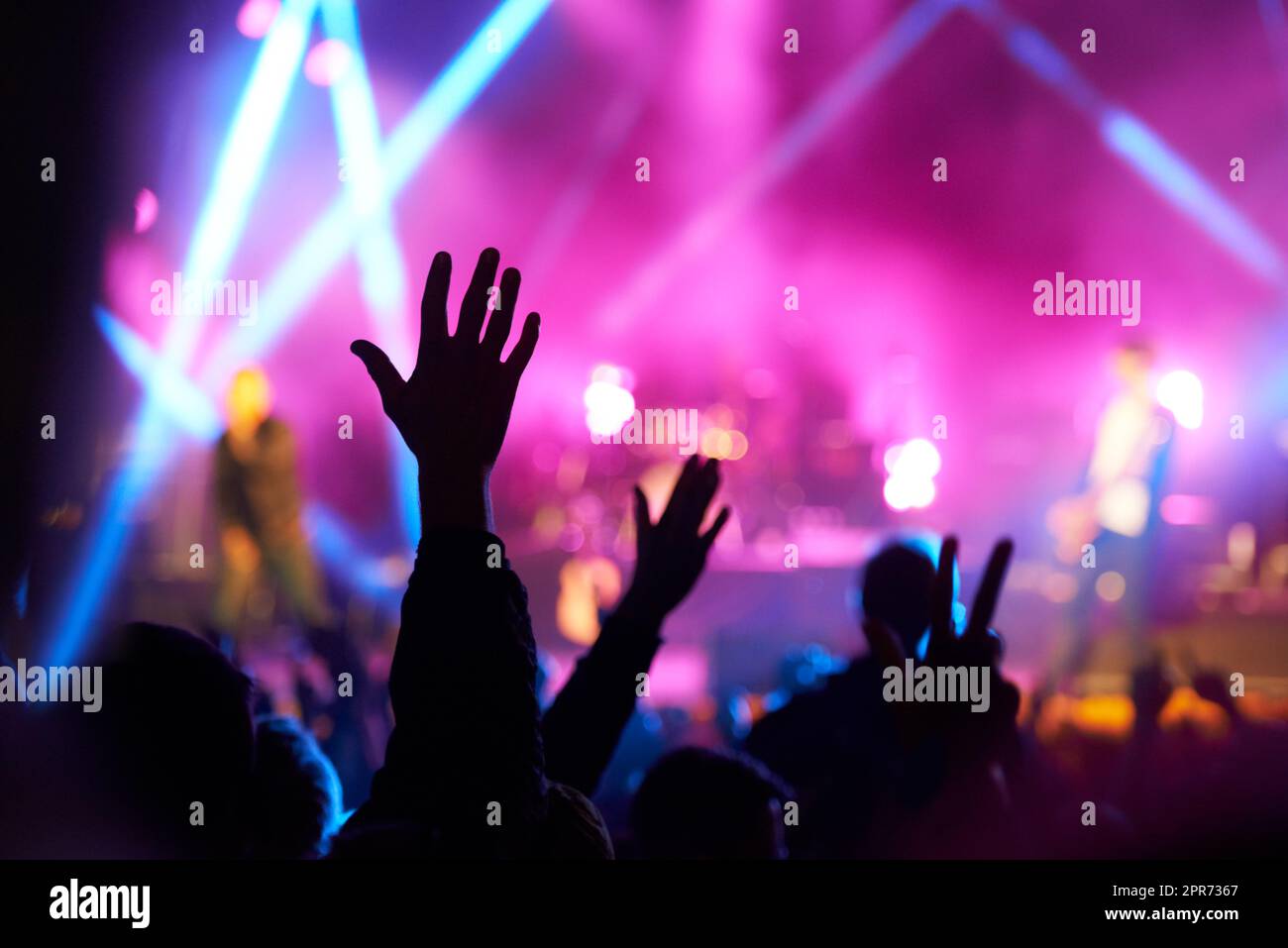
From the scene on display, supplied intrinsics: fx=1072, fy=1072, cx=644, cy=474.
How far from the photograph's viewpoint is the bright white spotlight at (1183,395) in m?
8.09

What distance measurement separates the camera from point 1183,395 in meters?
8.27

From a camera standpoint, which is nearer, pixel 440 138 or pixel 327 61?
pixel 327 61

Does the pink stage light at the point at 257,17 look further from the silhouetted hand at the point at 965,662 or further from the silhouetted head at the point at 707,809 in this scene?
the silhouetted hand at the point at 965,662

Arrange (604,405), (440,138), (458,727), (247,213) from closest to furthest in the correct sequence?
(458,727) < (247,213) < (440,138) < (604,405)

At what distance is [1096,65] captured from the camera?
7.18 meters

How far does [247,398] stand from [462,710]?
6.47m

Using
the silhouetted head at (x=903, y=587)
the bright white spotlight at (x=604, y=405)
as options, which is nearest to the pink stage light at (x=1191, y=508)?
the bright white spotlight at (x=604, y=405)

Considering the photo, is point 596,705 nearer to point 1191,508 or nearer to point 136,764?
point 136,764

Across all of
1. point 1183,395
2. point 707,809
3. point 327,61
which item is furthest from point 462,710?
point 1183,395

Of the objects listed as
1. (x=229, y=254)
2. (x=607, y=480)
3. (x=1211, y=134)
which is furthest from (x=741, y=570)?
(x=1211, y=134)

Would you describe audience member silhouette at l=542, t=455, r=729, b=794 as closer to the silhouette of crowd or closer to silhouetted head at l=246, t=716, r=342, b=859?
the silhouette of crowd

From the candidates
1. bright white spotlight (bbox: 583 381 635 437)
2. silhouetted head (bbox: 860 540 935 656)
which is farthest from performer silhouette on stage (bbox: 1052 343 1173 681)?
silhouetted head (bbox: 860 540 935 656)

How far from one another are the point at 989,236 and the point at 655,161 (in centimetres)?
264

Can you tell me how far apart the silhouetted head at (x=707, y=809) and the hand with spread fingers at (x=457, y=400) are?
0.69 metres
